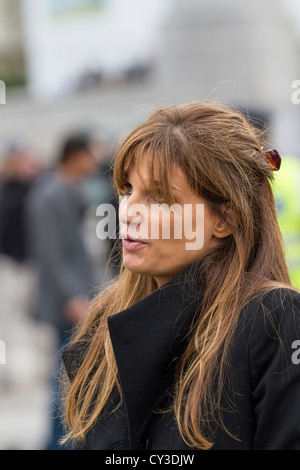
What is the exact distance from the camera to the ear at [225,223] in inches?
81.5

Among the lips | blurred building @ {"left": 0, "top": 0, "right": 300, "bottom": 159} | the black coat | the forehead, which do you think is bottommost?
the black coat

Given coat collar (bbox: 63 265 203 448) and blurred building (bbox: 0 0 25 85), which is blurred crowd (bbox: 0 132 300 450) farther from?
blurred building (bbox: 0 0 25 85)

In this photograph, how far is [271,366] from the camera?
6.12ft

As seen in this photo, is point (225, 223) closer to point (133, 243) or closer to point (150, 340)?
point (133, 243)

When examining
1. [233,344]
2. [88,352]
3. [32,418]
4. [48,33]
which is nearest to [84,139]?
[32,418]

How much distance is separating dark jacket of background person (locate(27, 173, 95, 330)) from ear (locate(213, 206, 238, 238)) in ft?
11.0

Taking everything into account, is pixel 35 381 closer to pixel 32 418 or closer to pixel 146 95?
pixel 32 418

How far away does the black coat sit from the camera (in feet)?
6.07

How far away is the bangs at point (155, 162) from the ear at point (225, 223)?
14 cm

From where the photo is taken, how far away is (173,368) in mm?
2029

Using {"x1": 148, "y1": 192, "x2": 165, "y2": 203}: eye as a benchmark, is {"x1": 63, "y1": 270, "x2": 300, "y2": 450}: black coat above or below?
below

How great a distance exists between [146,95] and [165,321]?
743 inches

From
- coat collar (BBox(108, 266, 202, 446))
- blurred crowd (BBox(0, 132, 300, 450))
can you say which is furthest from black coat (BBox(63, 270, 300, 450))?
blurred crowd (BBox(0, 132, 300, 450))

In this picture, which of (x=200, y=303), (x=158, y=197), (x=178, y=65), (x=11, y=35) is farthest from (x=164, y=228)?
(x=11, y=35)
